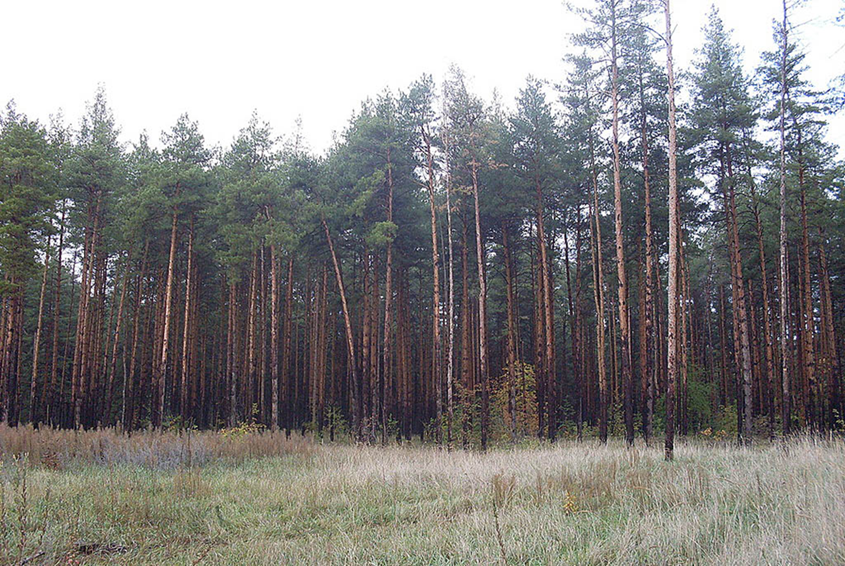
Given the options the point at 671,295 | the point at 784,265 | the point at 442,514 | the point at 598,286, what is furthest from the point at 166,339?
the point at 784,265

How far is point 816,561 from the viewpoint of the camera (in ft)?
13.6

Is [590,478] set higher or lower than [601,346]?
lower

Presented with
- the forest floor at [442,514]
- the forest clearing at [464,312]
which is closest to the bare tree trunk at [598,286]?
the forest clearing at [464,312]

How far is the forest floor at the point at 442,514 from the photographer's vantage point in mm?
4844

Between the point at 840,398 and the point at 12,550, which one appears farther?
the point at 840,398

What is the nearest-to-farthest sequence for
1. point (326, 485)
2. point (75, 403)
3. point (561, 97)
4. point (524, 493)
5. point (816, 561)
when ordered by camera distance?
1. point (816, 561)
2. point (524, 493)
3. point (326, 485)
4. point (561, 97)
5. point (75, 403)

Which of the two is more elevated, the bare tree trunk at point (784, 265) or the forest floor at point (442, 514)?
the bare tree trunk at point (784, 265)

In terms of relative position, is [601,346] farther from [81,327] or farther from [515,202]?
[81,327]

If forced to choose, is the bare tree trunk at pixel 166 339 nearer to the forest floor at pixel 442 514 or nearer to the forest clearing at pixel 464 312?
the forest clearing at pixel 464 312

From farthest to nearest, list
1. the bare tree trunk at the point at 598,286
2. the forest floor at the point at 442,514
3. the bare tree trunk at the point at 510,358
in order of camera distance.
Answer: the bare tree trunk at the point at 510,358 → the bare tree trunk at the point at 598,286 → the forest floor at the point at 442,514

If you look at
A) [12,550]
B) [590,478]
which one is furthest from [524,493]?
[12,550]

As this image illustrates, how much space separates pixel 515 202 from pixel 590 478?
48.9 ft

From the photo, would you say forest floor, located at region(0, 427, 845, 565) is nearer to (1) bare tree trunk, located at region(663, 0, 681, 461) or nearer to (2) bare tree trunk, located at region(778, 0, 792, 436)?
Answer: (1) bare tree trunk, located at region(663, 0, 681, 461)

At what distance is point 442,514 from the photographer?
692 centimetres
